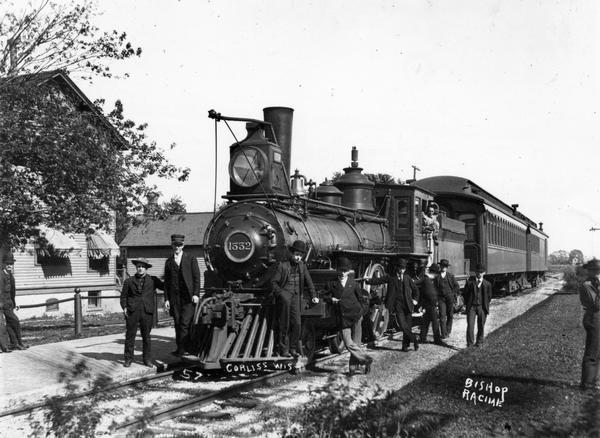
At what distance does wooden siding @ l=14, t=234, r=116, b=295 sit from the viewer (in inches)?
827

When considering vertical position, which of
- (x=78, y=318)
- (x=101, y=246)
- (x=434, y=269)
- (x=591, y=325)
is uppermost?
(x=101, y=246)

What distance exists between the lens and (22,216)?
12172mm

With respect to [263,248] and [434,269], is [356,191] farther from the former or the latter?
[263,248]

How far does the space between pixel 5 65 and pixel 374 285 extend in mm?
7898

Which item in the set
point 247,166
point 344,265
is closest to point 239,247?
point 247,166

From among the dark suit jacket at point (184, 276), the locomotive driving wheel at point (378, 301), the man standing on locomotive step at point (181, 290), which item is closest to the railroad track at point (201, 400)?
the man standing on locomotive step at point (181, 290)

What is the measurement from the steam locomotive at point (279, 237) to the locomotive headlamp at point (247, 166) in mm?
15

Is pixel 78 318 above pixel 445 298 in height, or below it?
below

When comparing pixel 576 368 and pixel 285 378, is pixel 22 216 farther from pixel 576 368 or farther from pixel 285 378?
pixel 576 368

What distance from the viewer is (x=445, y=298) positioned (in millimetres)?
12188

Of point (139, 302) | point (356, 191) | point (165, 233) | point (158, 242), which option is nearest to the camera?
point (139, 302)

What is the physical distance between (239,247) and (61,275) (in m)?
15.8

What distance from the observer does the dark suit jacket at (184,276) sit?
9.02 m

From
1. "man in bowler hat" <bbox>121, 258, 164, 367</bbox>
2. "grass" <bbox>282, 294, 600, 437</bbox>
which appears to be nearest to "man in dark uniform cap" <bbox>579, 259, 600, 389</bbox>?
"grass" <bbox>282, 294, 600, 437</bbox>
